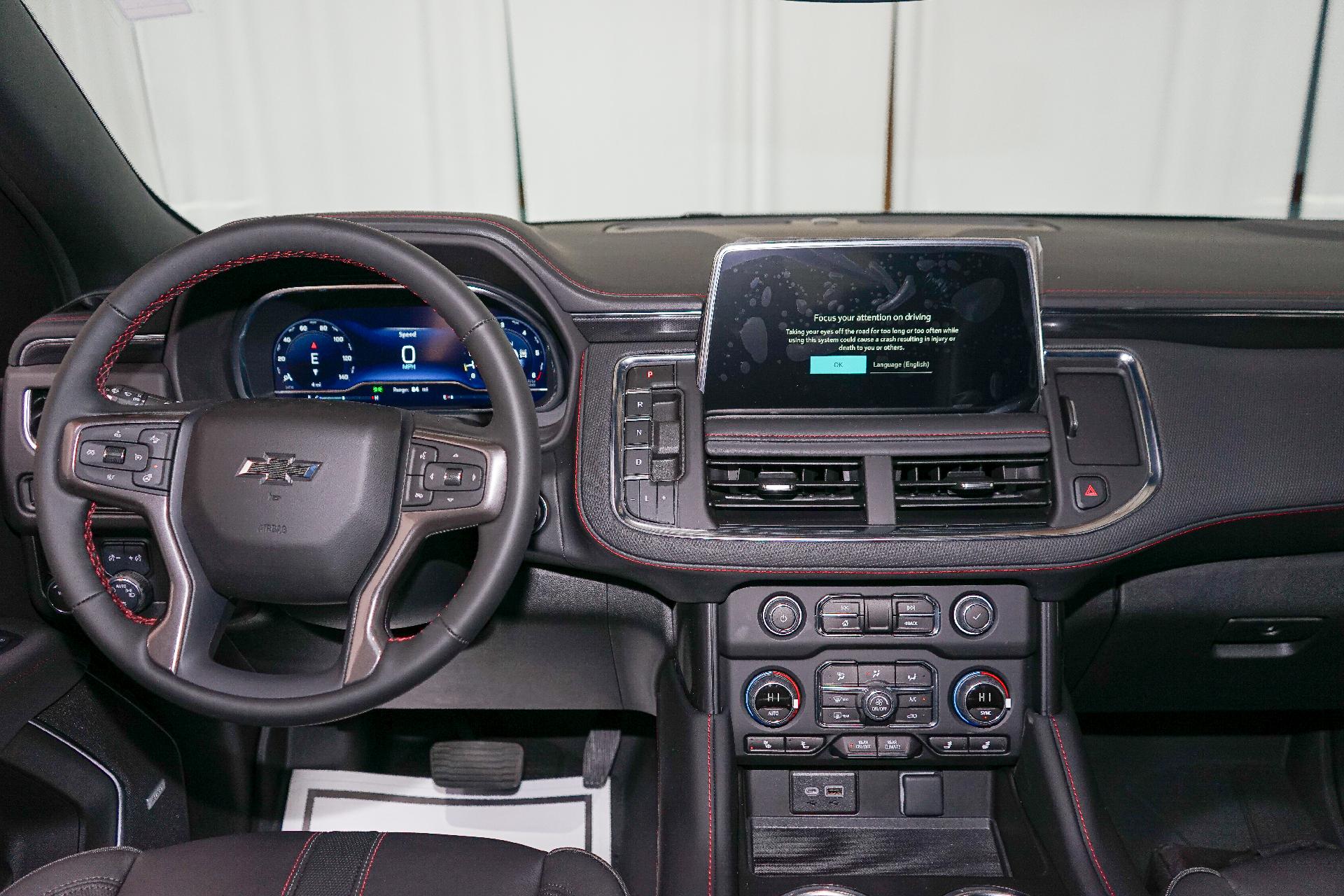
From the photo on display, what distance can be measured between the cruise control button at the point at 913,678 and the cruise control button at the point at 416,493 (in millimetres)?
749

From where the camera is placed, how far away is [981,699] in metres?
1.35

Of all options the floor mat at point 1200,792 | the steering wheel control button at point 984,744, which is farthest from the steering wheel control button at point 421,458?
the floor mat at point 1200,792

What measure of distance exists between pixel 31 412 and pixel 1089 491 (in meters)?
1.64

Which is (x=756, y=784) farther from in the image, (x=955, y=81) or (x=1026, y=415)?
(x=955, y=81)

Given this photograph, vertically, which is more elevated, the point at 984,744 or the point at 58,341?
the point at 58,341

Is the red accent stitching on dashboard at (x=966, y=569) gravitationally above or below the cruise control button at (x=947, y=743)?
above

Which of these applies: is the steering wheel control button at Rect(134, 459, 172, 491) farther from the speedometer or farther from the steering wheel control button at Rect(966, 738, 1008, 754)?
the steering wheel control button at Rect(966, 738, 1008, 754)

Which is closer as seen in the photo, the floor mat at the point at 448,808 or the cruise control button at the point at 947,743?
the cruise control button at the point at 947,743

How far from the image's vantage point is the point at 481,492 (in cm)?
103

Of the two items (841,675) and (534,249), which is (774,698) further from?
(534,249)

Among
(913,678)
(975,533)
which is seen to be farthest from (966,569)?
(913,678)

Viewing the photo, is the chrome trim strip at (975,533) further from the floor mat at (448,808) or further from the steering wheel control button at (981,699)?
the floor mat at (448,808)

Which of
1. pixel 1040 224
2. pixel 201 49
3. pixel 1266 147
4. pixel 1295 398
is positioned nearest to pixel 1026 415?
pixel 1295 398

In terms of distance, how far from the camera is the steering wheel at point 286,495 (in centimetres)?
102
